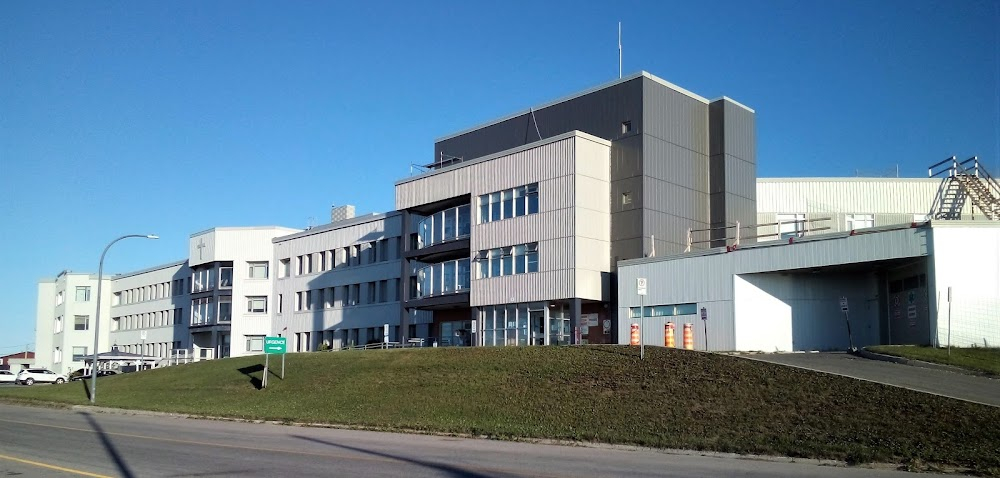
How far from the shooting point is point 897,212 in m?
52.0

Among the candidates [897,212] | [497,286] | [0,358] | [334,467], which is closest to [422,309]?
[497,286]

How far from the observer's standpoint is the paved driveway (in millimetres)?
21984

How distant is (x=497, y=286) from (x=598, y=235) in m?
5.49

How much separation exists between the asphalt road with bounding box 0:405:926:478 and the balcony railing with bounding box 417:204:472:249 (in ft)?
69.6

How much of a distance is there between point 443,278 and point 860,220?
76.8 feet

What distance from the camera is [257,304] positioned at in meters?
67.9

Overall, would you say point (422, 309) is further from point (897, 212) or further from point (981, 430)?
point (981, 430)

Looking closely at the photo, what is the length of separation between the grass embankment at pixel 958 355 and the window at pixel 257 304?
4762 cm

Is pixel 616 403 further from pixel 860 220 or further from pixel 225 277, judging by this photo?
pixel 225 277

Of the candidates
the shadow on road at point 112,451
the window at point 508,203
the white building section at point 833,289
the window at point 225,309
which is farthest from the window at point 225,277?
the shadow on road at point 112,451

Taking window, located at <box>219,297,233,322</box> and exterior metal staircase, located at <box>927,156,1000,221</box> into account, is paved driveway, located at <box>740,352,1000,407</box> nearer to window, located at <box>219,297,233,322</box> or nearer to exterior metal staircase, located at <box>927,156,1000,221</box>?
exterior metal staircase, located at <box>927,156,1000,221</box>

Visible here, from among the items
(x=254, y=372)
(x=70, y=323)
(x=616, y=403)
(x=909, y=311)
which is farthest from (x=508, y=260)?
(x=70, y=323)

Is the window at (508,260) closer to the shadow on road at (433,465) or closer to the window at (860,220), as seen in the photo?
the window at (860,220)

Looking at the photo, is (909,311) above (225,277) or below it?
below
